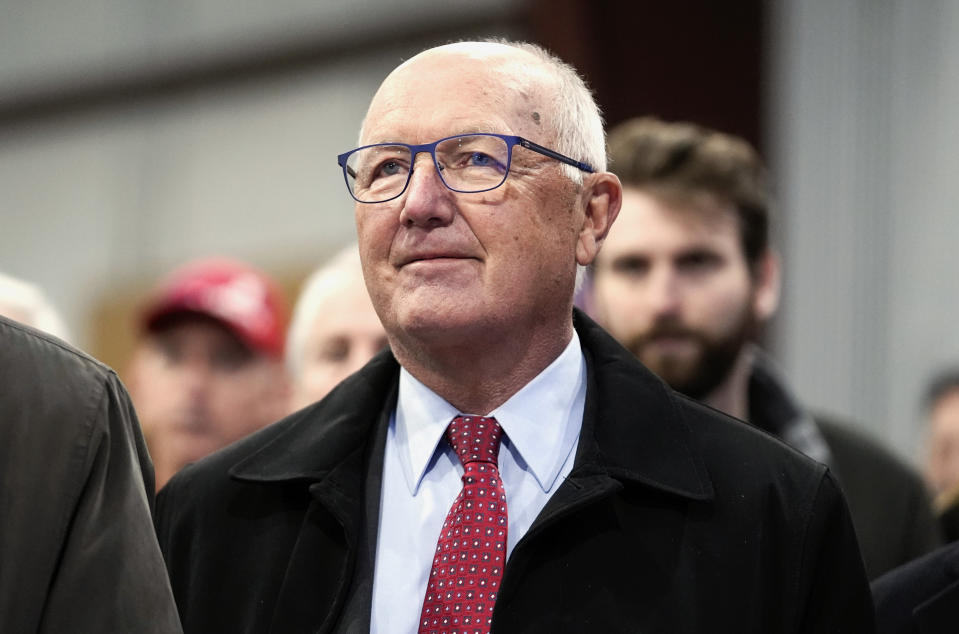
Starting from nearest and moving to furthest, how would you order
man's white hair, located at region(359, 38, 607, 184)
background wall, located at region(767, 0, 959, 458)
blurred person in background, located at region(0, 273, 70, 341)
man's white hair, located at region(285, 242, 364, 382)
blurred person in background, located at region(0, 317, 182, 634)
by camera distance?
1. blurred person in background, located at region(0, 317, 182, 634)
2. man's white hair, located at region(359, 38, 607, 184)
3. blurred person in background, located at region(0, 273, 70, 341)
4. man's white hair, located at region(285, 242, 364, 382)
5. background wall, located at region(767, 0, 959, 458)

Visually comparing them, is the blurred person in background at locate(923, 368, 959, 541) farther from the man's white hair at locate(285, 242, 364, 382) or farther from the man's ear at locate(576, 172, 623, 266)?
the man's ear at locate(576, 172, 623, 266)

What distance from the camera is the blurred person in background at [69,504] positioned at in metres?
1.62

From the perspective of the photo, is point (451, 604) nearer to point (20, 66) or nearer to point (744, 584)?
point (744, 584)

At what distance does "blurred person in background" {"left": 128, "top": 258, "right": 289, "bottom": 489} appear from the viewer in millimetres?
3689

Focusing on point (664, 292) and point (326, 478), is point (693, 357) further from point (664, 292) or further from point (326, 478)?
point (326, 478)

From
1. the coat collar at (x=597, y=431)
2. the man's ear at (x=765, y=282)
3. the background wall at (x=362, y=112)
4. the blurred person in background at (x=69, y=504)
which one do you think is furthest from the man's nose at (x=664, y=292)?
the background wall at (x=362, y=112)

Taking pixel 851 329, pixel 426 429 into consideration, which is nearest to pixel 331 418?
pixel 426 429

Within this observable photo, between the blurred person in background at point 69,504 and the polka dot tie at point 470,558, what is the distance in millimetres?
376

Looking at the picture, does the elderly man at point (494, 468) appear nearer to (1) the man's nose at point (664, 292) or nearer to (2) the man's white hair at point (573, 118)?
(2) the man's white hair at point (573, 118)

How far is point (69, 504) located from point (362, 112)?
552 cm

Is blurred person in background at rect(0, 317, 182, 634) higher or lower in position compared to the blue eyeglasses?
lower

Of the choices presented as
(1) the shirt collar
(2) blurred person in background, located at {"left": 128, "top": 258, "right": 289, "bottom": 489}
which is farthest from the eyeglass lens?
(2) blurred person in background, located at {"left": 128, "top": 258, "right": 289, "bottom": 489}

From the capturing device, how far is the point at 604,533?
2.01 metres

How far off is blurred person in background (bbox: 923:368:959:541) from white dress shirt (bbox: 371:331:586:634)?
9.38ft
